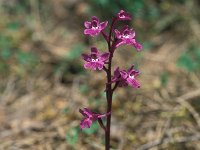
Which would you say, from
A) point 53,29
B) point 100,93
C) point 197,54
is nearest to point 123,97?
point 100,93

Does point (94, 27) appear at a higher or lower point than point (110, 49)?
higher

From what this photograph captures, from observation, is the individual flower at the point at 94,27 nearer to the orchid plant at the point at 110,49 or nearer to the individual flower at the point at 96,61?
the orchid plant at the point at 110,49

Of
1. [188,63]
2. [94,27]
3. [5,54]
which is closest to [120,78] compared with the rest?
[94,27]

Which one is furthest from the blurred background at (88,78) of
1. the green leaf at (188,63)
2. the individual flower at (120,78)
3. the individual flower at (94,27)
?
the individual flower at (94,27)

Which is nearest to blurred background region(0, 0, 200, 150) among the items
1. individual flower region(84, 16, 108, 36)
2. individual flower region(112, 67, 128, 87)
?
individual flower region(112, 67, 128, 87)

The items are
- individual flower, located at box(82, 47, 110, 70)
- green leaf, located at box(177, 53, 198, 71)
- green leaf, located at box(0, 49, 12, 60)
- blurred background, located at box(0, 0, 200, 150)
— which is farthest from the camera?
green leaf, located at box(0, 49, 12, 60)

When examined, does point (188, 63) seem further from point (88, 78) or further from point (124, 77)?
point (124, 77)

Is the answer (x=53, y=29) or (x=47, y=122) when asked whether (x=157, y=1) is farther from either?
(x=47, y=122)

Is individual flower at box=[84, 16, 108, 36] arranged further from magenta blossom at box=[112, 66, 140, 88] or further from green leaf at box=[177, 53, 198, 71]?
green leaf at box=[177, 53, 198, 71]
